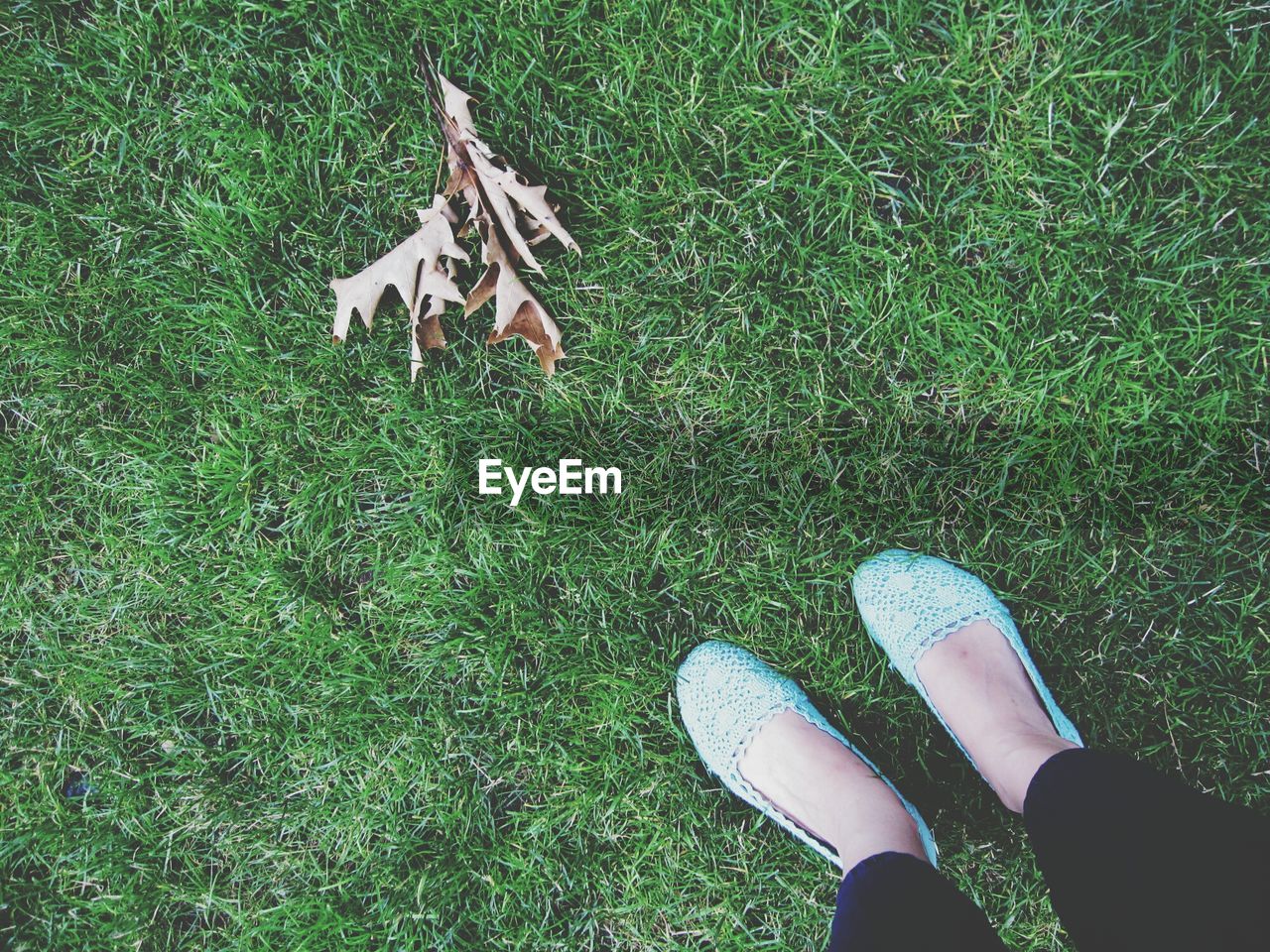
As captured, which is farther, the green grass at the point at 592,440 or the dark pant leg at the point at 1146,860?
the green grass at the point at 592,440

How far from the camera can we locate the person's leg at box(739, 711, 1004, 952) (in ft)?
4.88

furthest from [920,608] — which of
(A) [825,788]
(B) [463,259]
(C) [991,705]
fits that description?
(B) [463,259]

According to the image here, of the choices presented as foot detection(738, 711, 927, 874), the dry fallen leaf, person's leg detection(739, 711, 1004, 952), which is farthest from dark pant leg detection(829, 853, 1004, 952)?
the dry fallen leaf

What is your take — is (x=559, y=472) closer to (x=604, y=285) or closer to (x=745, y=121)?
(x=604, y=285)

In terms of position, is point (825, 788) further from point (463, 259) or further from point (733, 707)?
point (463, 259)

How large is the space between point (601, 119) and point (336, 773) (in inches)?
75.2

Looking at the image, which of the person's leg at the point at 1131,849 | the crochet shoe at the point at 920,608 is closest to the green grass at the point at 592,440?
the crochet shoe at the point at 920,608

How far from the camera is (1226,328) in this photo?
1.91 metres

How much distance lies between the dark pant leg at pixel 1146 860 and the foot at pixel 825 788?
0.33 metres

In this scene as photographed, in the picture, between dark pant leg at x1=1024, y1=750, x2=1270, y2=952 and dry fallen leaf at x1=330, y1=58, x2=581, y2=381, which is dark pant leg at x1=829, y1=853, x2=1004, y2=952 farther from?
dry fallen leaf at x1=330, y1=58, x2=581, y2=381

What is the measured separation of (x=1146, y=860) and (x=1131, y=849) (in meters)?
0.03

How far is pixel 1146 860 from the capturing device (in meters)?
1.42

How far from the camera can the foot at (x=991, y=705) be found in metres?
1.85

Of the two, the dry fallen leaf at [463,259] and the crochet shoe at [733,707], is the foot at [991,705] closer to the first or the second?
the crochet shoe at [733,707]
